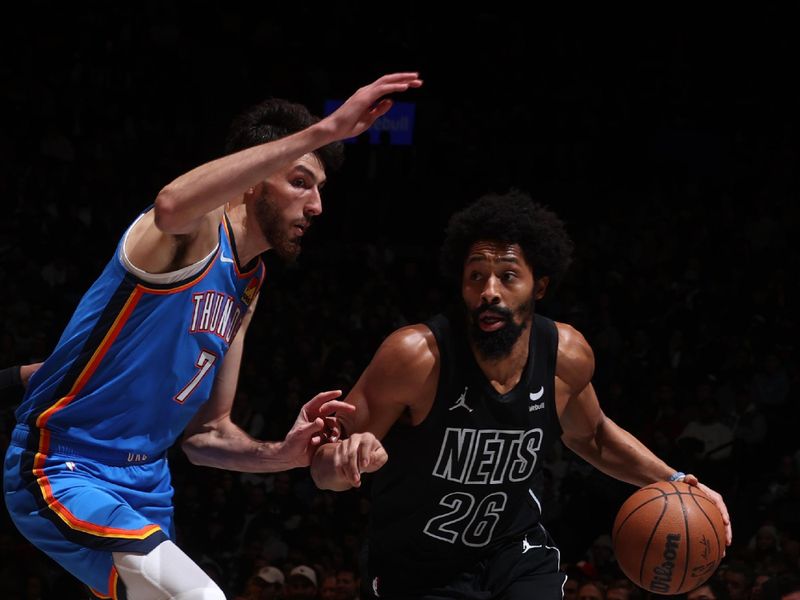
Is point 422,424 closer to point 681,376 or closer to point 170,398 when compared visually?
point 170,398

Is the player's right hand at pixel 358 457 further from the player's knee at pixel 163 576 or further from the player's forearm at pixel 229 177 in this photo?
the player's forearm at pixel 229 177

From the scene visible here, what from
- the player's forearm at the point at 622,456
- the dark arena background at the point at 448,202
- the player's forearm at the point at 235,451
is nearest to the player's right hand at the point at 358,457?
the player's forearm at the point at 235,451

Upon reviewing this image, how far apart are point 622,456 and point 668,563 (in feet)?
1.74

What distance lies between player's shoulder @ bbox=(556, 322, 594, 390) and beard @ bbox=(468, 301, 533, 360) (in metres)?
0.26

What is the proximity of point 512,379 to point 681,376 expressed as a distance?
620 cm

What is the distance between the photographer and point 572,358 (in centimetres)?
402

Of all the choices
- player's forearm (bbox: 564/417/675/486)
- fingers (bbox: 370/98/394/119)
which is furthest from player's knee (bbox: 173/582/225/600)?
player's forearm (bbox: 564/417/675/486)

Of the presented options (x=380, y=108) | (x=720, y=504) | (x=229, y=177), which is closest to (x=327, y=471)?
(x=229, y=177)

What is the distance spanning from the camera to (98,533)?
2941 millimetres

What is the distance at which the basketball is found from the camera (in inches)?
148

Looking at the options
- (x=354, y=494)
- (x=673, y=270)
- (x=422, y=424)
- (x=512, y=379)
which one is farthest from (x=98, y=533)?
(x=673, y=270)

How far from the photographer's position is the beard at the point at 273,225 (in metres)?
3.55

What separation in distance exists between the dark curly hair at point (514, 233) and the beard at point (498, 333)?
26cm

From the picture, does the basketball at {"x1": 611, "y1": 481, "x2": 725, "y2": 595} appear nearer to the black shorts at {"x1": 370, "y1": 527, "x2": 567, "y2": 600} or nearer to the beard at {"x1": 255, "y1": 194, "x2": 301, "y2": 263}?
the black shorts at {"x1": 370, "y1": 527, "x2": 567, "y2": 600}
